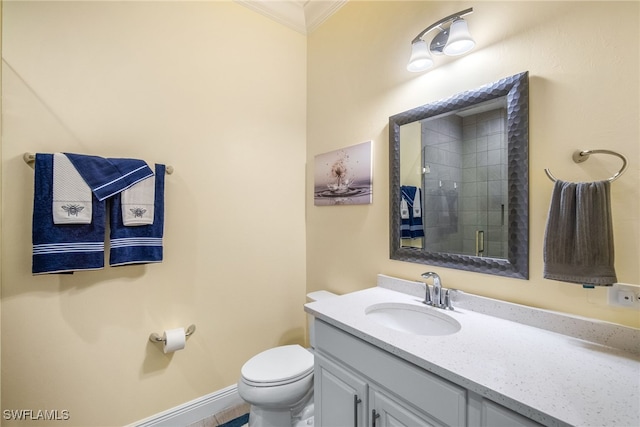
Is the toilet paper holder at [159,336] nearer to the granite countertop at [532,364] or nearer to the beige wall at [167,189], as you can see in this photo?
the beige wall at [167,189]

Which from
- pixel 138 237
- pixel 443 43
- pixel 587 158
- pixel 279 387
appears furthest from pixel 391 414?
pixel 443 43

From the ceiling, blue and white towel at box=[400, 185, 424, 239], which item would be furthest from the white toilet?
the ceiling

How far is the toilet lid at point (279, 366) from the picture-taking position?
1419mm

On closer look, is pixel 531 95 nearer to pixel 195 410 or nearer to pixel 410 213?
pixel 410 213

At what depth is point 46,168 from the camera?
1.24m

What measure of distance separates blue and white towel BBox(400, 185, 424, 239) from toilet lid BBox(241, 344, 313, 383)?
2.97 ft

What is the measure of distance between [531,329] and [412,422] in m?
0.57

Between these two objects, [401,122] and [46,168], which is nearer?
[46,168]

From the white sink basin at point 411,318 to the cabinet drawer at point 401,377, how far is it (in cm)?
19

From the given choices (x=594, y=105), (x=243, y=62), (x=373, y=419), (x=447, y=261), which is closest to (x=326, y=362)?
(x=373, y=419)

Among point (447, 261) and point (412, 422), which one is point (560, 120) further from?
point (412, 422)

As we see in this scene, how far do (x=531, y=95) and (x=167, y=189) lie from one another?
185 centimetres

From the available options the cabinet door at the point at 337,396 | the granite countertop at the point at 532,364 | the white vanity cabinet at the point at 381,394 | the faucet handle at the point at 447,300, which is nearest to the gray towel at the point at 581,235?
the granite countertop at the point at 532,364

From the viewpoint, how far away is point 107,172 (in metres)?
1.37
